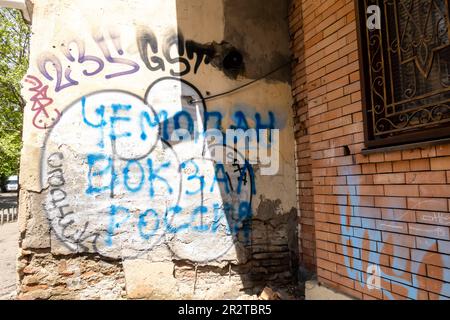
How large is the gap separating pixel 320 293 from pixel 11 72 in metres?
14.7

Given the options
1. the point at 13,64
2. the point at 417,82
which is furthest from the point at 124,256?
the point at 13,64

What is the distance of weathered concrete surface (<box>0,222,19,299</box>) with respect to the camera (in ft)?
12.8

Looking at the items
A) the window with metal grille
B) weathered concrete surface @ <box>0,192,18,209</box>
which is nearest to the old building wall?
the window with metal grille

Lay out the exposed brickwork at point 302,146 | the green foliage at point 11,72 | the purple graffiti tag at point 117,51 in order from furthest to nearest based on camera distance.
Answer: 1. the green foliage at point 11,72
2. the exposed brickwork at point 302,146
3. the purple graffiti tag at point 117,51

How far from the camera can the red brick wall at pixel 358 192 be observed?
190 cm

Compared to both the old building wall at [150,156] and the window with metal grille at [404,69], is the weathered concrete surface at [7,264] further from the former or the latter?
the window with metal grille at [404,69]

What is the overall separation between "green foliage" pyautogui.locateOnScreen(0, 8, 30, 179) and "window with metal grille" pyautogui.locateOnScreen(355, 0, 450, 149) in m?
14.4

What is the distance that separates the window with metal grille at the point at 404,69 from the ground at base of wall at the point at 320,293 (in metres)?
1.16

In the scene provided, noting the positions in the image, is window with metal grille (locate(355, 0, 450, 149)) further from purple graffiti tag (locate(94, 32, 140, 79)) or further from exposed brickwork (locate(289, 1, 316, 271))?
purple graffiti tag (locate(94, 32, 140, 79))

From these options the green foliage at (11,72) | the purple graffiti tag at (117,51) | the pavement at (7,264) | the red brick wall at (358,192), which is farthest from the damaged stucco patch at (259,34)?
the green foliage at (11,72)

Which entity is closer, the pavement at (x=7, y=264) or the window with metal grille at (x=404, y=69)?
the window with metal grille at (x=404, y=69)

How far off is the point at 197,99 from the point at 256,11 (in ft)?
4.46

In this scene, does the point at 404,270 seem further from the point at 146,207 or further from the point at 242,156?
the point at 146,207

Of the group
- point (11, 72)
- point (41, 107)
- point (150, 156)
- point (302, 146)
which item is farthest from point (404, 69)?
point (11, 72)
